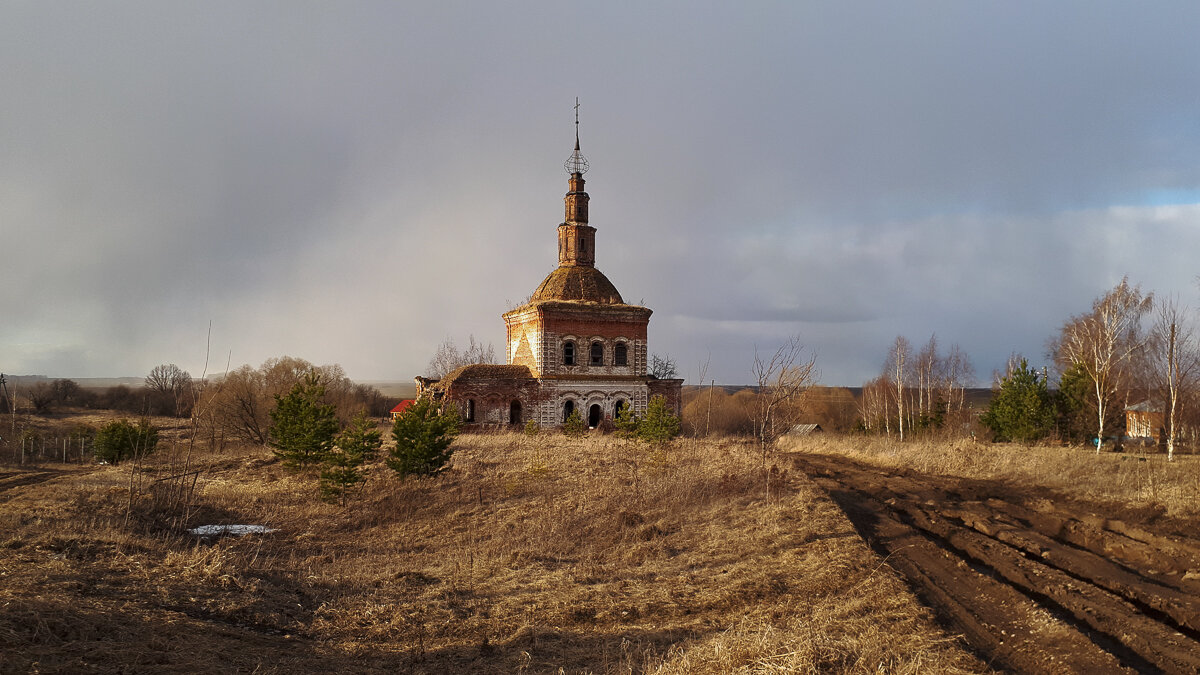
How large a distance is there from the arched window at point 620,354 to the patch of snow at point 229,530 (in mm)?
19751

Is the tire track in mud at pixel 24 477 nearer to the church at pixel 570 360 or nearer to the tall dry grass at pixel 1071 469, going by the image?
the church at pixel 570 360

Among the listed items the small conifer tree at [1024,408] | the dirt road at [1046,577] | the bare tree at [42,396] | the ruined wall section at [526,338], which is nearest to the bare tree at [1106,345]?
the small conifer tree at [1024,408]

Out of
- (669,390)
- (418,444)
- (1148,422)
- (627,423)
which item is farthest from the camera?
(1148,422)

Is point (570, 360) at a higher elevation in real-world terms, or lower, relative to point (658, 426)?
higher

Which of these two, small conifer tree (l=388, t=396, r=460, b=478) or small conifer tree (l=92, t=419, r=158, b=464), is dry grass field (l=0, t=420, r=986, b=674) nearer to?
small conifer tree (l=388, t=396, r=460, b=478)

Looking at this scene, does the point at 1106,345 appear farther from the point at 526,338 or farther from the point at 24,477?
the point at 24,477

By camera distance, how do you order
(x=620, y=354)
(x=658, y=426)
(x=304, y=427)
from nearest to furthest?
1. (x=304, y=427)
2. (x=658, y=426)
3. (x=620, y=354)

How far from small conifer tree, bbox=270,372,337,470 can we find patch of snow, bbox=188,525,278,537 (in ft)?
12.2

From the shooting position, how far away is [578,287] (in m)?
31.6

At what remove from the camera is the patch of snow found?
12.0 m

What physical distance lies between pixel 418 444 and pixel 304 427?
9.60 ft

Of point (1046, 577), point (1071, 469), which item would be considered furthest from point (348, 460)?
point (1071, 469)

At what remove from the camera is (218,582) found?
8.02 m

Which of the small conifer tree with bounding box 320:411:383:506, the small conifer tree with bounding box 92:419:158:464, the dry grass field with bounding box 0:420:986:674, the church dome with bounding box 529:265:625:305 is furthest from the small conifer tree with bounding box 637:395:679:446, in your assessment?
the small conifer tree with bounding box 92:419:158:464
